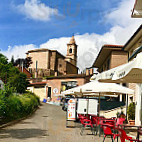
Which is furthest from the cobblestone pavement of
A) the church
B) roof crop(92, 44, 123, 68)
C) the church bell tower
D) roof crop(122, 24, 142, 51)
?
the church bell tower

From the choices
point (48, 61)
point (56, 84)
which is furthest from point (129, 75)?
point (48, 61)

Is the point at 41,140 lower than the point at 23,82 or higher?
lower

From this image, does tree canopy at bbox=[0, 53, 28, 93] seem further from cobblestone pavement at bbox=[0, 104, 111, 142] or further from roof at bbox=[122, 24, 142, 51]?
cobblestone pavement at bbox=[0, 104, 111, 142]

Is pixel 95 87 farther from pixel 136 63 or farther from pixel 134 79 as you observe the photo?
pixel 136 63

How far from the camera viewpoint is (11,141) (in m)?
7.78

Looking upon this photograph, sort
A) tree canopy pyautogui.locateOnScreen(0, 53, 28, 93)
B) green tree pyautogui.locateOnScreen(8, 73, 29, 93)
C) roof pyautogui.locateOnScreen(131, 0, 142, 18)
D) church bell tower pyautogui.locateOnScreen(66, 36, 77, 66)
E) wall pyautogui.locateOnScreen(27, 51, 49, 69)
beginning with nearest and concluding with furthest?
roof pyautogui.locateOnScreen(131, 0, 142, 18)
tree canopy pyautogui.locateOnScreen(0, 53, 28, 93)
green tree pyautogui.locateOnScreen(8, 73, 29, 93)
wall pyautogui.locateOnScreen(27, 51, 49, 69)
church bell tower pyautogui.locateOnScreen(66, 36, 77, 66)

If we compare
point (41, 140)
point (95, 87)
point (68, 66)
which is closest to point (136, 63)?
point (41, 140)

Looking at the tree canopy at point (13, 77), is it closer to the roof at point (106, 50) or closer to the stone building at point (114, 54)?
the roof at point (106, 50)

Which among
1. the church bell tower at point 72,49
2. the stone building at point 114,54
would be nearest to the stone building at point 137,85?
the stone building at point 114,54

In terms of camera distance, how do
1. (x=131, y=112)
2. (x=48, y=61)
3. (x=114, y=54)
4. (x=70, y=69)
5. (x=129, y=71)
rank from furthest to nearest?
(x=70, y=69) < (x=48, y=61) < (x=114, y=54) < (x=131, y=112) < (x=129, y=71)

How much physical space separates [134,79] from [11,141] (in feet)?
14.8

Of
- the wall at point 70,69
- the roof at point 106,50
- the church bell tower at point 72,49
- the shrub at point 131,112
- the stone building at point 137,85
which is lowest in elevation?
the shrub at point 131,112

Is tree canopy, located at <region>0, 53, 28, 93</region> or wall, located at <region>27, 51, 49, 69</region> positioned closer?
tree canopy, located at <region>0, 53, 28, 93</region>

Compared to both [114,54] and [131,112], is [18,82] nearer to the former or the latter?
[114,54]
